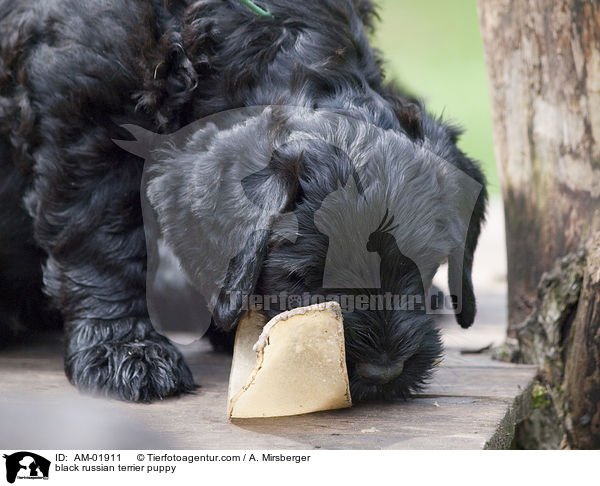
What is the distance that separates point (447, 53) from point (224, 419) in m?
11.1

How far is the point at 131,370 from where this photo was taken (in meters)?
2.71

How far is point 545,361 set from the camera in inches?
133

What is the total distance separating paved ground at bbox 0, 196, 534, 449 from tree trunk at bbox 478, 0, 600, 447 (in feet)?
0.80

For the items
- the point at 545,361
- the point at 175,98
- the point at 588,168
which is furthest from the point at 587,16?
the point at 175,98

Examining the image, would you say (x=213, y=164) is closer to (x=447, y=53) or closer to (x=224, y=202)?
(x=224, y=202)

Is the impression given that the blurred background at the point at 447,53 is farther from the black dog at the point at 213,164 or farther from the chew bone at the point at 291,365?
the chew bone at the point at 291,365

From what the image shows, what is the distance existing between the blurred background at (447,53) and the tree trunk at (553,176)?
6.77 m
